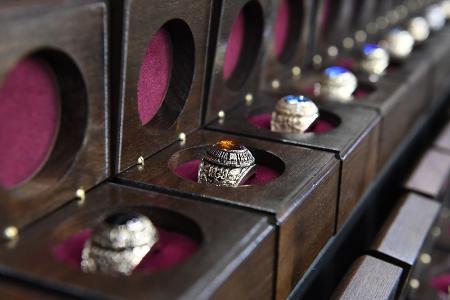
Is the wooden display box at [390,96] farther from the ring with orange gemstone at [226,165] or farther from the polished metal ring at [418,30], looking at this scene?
Result: the ring with orange gemstone at [226,165]

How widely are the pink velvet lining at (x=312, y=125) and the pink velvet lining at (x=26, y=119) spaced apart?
42 centimetres

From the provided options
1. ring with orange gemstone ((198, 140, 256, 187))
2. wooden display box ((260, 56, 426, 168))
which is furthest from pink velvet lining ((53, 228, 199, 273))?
wooden display box ((260, 56, 426, 168))

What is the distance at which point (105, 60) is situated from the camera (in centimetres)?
70

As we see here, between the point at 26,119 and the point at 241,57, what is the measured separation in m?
0.52

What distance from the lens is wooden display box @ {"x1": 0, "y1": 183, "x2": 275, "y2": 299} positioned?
0.55m

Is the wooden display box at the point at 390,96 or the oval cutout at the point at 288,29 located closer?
the wooden display box at the point at 390,96

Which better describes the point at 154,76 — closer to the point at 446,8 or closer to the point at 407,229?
the point at 407,229

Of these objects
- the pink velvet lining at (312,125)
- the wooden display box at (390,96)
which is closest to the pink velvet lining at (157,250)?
the pink velvet lining at (312,125)

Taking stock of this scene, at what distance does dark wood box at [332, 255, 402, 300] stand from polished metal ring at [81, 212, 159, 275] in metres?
0.27

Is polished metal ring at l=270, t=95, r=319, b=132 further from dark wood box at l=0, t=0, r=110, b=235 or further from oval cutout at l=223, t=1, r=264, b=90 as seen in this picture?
dark wood box at l=0, t=0, r=110, b=235

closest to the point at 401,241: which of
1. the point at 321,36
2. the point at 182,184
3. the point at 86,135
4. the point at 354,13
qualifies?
the point at 182,184

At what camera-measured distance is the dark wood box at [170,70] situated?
72 cm

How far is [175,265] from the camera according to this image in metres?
0.58

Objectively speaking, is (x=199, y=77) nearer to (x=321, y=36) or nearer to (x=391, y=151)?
(x=391, y=151)
